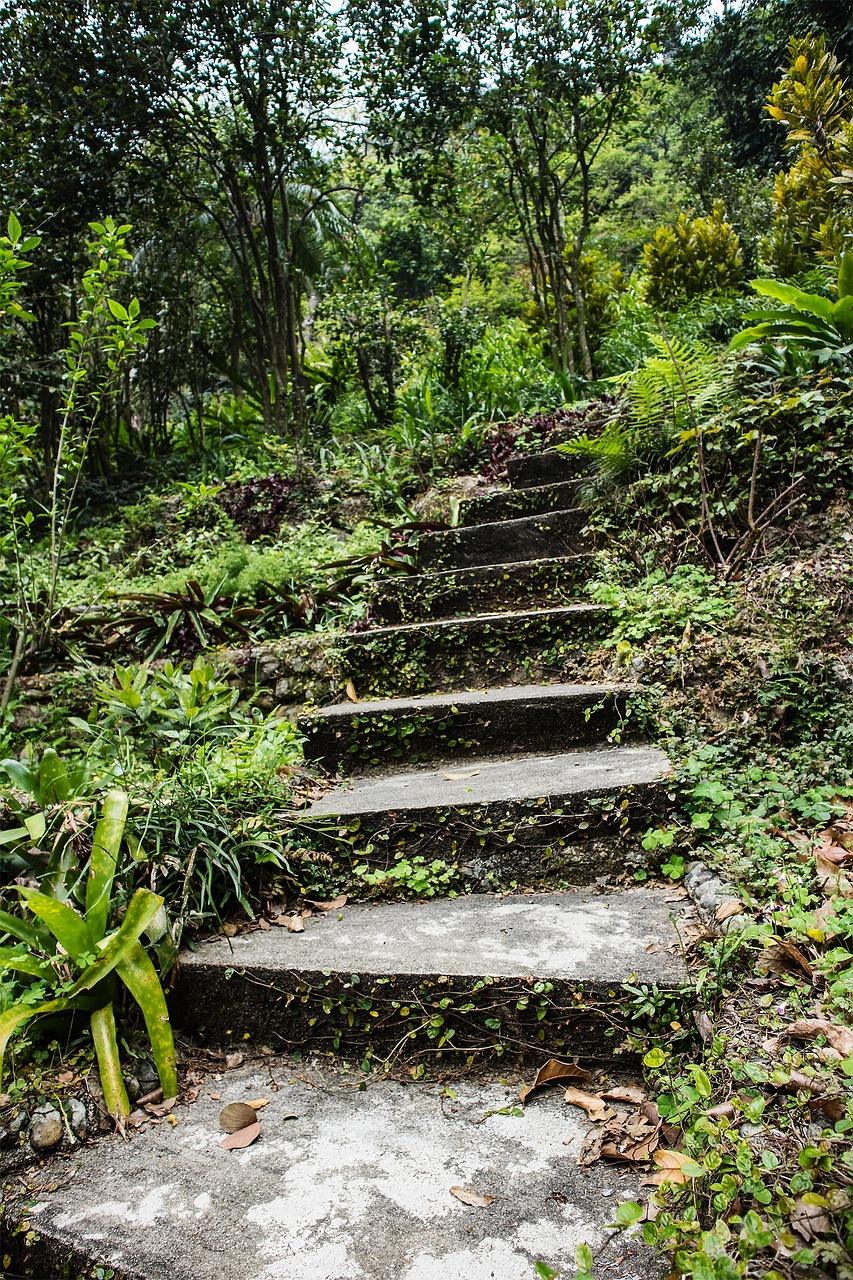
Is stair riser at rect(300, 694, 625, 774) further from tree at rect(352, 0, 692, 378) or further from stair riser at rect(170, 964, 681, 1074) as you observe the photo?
tree at rect(352, 0, 692, 378)

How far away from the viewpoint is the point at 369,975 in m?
1.66

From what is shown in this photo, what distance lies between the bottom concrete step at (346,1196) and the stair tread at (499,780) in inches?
30.8

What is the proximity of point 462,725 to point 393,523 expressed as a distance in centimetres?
230

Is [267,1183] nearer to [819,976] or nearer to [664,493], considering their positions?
[819,976]

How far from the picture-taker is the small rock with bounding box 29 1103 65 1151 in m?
1.50

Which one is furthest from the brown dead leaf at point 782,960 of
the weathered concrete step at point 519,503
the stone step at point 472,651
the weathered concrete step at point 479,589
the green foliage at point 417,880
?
the weathered concrete step at point 519,503

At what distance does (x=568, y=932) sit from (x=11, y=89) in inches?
272

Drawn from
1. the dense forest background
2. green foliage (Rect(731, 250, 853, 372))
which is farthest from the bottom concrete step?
the dense forest background

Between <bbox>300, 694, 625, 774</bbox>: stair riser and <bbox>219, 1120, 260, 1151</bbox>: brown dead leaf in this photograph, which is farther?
<bbox>300, 694, 625, 774</bbox>: stair riser

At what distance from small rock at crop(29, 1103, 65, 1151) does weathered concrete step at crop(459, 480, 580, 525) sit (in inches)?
129

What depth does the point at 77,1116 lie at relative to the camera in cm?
156

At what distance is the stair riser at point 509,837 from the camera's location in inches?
79.4

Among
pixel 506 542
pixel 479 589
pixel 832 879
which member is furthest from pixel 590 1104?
pixel 506 542

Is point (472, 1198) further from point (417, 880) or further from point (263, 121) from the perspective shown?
point (263, 121)
